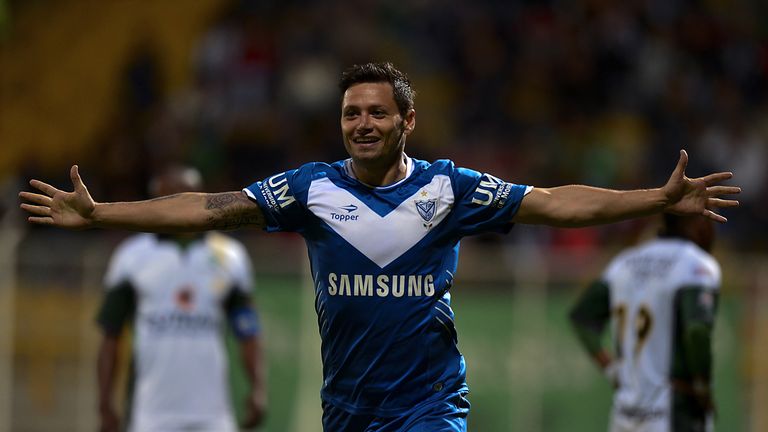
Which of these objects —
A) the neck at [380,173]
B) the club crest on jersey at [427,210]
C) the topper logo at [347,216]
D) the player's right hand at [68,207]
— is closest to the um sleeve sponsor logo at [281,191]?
the topper logo at [347,216]

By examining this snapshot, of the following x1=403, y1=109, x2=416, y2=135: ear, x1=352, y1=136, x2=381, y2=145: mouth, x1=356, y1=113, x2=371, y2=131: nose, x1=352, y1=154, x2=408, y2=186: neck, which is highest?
x1=403, y1=109, x2=416, y2=135: ear

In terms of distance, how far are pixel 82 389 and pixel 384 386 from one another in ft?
28.4

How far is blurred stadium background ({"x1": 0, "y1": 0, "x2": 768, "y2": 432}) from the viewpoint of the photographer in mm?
13875

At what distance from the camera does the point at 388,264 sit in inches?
235

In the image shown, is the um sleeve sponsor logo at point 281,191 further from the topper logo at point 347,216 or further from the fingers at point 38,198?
the fingers at point 38,198

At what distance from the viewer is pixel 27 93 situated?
60.4 ft

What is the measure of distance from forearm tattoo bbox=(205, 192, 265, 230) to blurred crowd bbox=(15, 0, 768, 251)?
954 centimetres

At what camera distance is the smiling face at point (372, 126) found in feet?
19.6

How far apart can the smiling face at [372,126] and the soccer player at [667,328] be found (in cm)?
276

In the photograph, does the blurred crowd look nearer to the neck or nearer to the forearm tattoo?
the neck

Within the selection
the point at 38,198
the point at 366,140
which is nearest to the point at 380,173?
the point at 366,140

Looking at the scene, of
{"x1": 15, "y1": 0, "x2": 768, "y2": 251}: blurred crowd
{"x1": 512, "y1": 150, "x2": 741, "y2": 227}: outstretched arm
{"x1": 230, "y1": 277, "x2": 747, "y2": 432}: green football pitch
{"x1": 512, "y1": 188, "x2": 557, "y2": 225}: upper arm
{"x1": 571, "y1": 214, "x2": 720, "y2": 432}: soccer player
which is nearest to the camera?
{"x1": 512, "y1": 150, "x2": 741, "y2": 227}: outstretched arm

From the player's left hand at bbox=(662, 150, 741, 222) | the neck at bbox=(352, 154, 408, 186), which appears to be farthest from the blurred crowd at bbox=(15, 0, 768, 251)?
the player's left hand at bbox=(662, 150, 741, 222)

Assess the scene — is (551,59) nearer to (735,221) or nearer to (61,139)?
(735,221)
